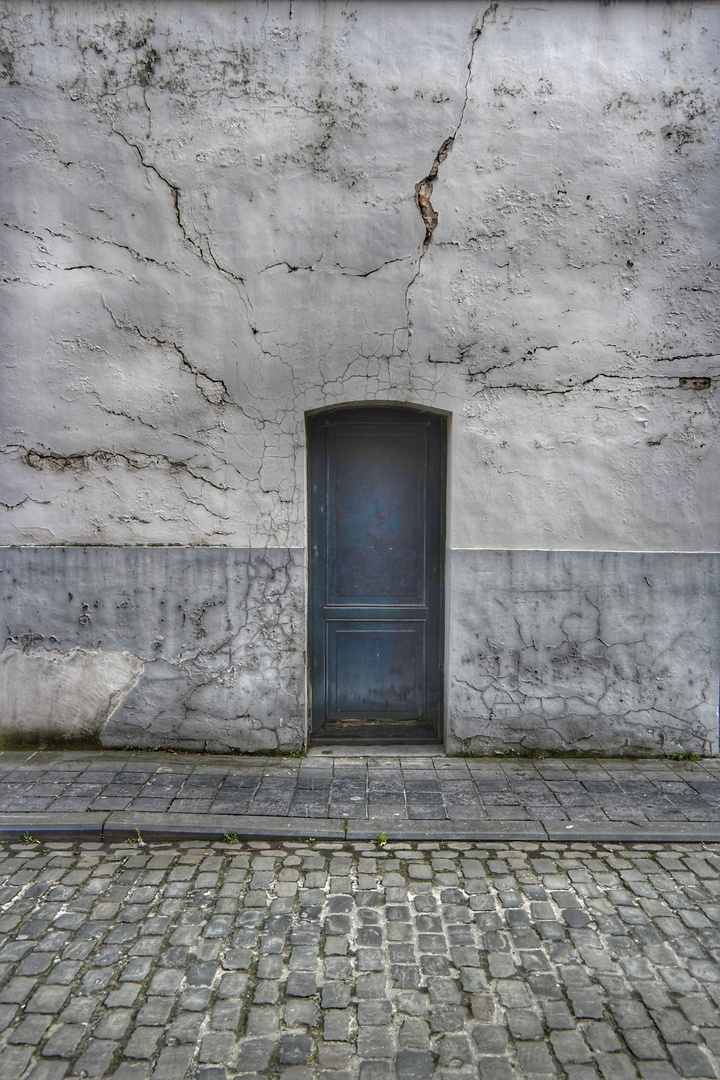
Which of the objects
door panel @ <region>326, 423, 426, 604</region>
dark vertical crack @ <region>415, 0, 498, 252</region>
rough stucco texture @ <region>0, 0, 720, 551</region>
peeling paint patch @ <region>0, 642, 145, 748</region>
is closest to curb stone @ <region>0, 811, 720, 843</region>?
peeling paint patch @ <region>0, 642, 145, 748</region>

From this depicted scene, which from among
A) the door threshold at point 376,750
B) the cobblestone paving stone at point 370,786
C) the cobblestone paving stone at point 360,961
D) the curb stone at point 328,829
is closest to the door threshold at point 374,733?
the door threshold at point 376,750

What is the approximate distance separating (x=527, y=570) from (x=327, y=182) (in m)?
2.93

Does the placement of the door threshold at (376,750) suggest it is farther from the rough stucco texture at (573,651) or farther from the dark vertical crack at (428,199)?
the dark vertical crack at (428,199)

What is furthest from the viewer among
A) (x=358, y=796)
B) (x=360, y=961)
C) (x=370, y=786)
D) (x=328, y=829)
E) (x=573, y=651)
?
(x=573, y=651)

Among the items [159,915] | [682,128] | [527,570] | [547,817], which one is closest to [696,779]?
[547,817]

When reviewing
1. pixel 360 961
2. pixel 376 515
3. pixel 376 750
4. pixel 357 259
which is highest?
pixel 357 259

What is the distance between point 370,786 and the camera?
420 centimetres

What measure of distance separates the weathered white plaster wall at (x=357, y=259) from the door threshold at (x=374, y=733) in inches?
19.8

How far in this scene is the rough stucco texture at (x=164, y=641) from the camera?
467cm

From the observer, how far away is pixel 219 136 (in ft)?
14.8

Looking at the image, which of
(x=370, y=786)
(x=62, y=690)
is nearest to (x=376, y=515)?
(x=370, y=786)

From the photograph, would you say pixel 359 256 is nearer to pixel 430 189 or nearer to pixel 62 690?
pixel 430 189

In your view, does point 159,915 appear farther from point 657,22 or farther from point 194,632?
point 657,22

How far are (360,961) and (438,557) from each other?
2.76m
